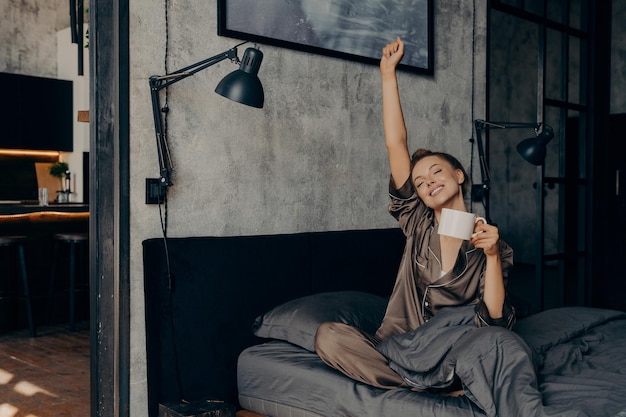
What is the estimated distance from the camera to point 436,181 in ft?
7.29

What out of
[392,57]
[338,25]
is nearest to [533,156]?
[338,25]

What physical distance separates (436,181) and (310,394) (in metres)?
0.82

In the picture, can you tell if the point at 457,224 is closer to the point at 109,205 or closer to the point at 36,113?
the point at 109,205

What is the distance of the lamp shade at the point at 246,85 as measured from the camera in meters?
2.21

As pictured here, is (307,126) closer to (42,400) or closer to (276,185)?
(276,185)

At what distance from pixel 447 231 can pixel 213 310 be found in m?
1.08

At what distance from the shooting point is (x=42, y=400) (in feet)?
10.8

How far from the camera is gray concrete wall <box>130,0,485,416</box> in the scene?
244 centimetres


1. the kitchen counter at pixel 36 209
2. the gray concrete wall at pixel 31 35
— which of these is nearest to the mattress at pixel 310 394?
the kitchen counter at pixel 36 209

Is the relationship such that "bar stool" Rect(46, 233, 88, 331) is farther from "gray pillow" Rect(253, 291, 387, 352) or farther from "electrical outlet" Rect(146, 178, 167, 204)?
"gray pillow" Rect(253, 291, 387, 352)

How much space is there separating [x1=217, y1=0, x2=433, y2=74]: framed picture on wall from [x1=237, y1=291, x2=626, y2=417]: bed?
3.83 ft

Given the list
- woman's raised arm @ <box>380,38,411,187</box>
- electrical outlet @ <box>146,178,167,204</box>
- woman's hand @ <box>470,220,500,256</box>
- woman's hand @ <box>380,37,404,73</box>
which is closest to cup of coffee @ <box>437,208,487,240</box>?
woman's hand @ <box>470,220,500,256</box>

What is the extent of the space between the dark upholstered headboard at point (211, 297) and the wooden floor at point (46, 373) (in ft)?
3.27

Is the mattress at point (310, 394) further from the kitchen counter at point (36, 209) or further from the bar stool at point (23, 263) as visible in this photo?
the kitchen counter at point (36, 209)
